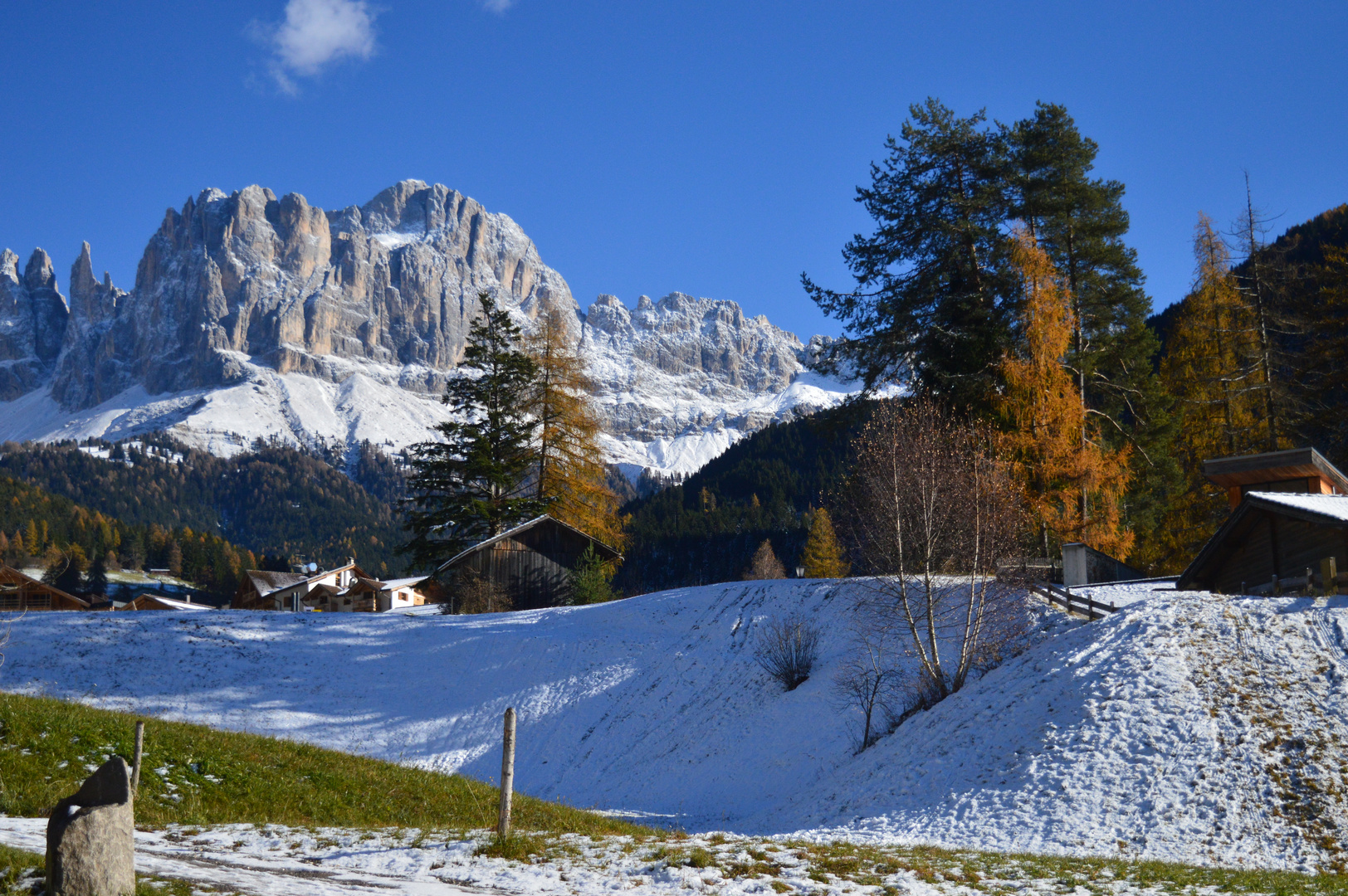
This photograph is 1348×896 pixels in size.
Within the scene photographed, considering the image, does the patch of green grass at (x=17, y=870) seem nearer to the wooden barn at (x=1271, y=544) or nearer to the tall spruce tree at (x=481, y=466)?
the wooden barn at (x=1271, y=544)

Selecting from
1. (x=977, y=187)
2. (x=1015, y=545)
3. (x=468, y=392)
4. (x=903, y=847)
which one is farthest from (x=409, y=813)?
(x=468, y=392)

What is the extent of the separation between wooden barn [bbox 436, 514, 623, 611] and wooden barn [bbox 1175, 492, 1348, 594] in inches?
931

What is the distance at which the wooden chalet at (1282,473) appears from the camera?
25.6 meters

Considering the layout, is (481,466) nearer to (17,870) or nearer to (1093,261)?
(1093,261)

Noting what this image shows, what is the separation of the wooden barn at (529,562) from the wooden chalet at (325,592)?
109ft

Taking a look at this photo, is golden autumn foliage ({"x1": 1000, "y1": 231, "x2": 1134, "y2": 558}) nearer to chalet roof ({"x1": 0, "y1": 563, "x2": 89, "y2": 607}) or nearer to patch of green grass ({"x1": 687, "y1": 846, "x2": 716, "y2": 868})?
patch of green grass ({"x1": 687, "y1": 846, "x2": 716, "y2": 868})

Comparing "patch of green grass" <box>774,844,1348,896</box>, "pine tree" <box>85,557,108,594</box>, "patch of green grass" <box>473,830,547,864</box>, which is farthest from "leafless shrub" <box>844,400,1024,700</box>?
"pine tree" <box>85,557,108,594</box>

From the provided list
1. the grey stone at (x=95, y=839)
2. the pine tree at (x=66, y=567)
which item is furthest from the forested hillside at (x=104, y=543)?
the grey stone at (x=95, y=839)

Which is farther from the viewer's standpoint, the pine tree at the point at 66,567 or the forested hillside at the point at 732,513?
the forested hillside at the point at 732,513

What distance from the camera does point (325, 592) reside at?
257ft

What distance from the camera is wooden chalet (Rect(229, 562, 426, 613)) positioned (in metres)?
75.6

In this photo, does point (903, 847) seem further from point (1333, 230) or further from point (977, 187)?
point (1333, 230)

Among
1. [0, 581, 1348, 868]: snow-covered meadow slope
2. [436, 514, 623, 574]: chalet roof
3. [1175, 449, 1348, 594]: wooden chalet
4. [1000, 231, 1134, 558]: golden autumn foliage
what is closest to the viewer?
[0, 581, 1348, 868]: snow-covered meadow slope

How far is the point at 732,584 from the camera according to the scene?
34.4 meters
